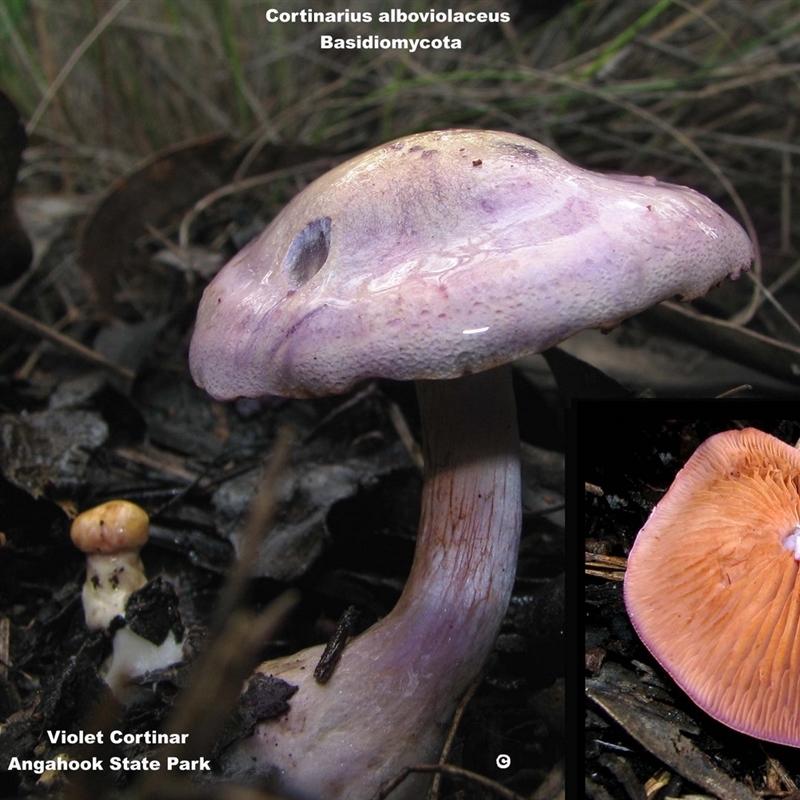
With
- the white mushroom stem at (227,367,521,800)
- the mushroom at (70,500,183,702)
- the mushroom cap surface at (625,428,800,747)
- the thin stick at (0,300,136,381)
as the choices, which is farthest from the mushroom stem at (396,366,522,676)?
the thin stick at (0,300,136,381)

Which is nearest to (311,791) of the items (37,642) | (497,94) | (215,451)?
(37,642)

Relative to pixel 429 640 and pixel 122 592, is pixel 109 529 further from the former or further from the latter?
pixel 429 640

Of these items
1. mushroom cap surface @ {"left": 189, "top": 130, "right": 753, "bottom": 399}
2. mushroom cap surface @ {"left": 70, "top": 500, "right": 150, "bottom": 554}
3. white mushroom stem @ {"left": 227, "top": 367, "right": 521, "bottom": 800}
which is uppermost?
mushroom cap surface @ {"left": 189, "top": 130, "right": 753, "bottom": 399}

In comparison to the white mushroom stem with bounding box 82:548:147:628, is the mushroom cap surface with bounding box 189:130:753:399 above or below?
above

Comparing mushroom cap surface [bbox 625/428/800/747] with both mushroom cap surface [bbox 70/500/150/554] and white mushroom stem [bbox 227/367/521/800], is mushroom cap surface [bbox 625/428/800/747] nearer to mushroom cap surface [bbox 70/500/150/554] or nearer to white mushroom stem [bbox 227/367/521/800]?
white mushroom stem [bbox 227/367/521/800]

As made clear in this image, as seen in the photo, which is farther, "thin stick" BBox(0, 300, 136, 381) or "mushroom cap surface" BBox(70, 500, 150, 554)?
"thin stick" BBox(0, 300, 136, 381)

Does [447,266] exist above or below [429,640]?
above

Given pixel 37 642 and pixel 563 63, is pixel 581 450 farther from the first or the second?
pixel 563 63

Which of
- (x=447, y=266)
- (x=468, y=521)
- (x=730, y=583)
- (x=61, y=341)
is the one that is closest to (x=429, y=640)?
(x=468, y=521)
